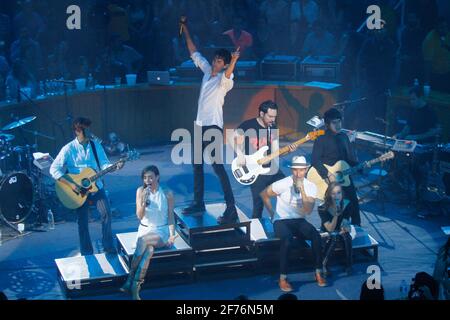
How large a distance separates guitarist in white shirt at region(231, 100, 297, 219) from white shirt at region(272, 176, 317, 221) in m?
0.50

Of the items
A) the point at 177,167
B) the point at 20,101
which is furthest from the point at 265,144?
the point at 20,101

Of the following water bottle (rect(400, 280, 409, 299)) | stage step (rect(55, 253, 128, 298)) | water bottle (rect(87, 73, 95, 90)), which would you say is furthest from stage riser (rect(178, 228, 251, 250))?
water bottle (rect(87, 73, 95, 90))

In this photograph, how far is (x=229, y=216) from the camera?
9523 mm

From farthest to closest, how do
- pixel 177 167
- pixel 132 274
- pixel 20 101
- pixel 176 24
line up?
pixel 176 24 → pixel 177 167 → pixel 20 101 → pixel 132 274

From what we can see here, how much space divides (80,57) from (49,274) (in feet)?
22.8

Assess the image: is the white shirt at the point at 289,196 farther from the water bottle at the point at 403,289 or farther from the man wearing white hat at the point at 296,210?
the water bottle at the point at 403,289

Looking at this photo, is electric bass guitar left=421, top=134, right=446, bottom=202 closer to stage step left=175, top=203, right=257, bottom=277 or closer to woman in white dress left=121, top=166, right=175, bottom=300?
stage step left=175, top=203, right=257, bottom=277

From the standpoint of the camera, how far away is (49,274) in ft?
31.0

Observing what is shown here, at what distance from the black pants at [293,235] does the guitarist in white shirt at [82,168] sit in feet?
7.02

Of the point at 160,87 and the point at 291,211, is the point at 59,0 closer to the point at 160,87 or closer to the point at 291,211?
the point at 160,87

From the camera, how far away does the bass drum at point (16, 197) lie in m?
10.5

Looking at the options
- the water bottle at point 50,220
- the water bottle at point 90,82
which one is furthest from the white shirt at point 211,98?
the water bottle at point 90,82

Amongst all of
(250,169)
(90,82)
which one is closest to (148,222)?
(250,169)

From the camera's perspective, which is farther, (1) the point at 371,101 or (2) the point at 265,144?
(1) the point at 371,101
